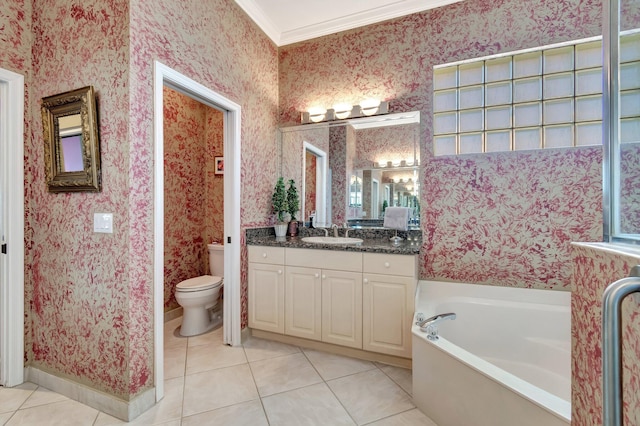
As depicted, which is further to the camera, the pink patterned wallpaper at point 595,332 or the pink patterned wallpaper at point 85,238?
the pink patterned wallpaper at point 85,238

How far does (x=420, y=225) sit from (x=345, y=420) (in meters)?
1.57

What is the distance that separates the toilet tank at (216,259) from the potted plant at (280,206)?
72 cm

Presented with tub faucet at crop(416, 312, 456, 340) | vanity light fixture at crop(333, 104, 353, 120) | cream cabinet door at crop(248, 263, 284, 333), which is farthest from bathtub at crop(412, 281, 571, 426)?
vanity light fixture at crop(333, 104, 353, 120)

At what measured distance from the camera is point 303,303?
2.38m

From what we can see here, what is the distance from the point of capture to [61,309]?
5.88 feet

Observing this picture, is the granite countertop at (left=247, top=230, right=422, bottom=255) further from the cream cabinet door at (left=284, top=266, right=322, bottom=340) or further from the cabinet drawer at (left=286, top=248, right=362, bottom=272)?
the cream cabinet door at (left=284, top=266, right=322, bottom=340)

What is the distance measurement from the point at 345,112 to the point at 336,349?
213 cm

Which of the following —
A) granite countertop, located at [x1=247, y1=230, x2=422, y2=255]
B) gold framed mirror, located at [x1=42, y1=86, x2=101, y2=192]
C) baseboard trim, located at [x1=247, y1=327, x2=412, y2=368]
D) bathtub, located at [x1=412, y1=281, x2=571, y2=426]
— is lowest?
baseboard trim, located at [x1=247, y1=327, x2=412, y2=368]

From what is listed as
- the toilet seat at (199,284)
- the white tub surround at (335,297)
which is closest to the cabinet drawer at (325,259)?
the white tub surround at (335,297)

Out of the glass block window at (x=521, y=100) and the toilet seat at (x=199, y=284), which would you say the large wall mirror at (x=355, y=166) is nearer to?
the glass block window at (x=521, y=100)

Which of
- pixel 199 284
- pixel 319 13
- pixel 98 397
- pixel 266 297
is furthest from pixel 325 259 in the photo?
pixel 319 13

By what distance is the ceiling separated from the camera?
250cm

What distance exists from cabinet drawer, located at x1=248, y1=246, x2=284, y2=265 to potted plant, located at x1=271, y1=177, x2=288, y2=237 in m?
0.31

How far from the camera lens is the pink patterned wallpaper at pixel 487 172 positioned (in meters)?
2.14
